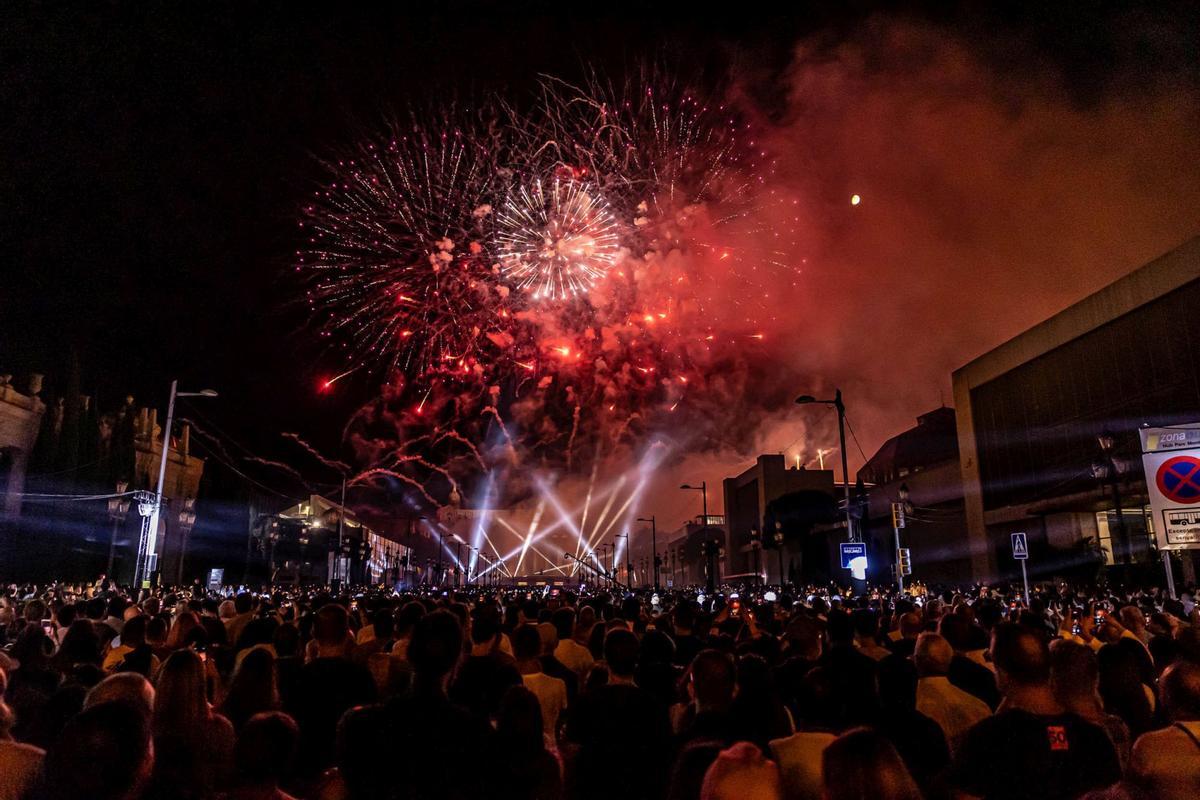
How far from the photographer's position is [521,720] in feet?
15.2

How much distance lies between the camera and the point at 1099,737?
3.81 m

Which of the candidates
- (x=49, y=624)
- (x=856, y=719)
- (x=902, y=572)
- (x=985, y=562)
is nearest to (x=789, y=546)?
(x=985, y=562)

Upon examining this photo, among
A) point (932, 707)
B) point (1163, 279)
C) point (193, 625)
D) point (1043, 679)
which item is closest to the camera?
point (1043, 679)

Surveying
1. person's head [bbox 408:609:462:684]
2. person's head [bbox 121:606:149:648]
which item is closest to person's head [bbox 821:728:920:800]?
person's head [bbox 408:609:462:684]

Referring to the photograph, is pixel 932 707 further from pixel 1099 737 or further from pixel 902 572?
pixel 902 572

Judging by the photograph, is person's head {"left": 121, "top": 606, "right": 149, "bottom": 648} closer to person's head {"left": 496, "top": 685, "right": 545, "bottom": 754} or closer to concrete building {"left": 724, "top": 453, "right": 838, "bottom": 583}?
person's head {"left": 496, "top": 685, "right": 545, "bottom": 754}

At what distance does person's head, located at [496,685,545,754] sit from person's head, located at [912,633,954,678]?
3.01m

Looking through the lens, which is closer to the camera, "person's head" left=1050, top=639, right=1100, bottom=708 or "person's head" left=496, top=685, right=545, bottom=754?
"person's head" left=1050, top=639, right=1100, bottom=708

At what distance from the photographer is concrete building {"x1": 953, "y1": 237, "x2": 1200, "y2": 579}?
31.0 meters

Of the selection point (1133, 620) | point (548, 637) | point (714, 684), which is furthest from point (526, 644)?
point (1133, 620)

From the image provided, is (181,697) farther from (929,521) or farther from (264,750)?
(929,521)

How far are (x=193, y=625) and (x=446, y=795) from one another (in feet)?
21.9

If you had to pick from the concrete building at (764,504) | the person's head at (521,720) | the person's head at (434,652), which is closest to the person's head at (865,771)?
the person's head at (434,652)

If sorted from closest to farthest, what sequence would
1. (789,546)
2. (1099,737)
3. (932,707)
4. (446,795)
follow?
(446,795)
(1099,737)
(932,707)
(789,546)
